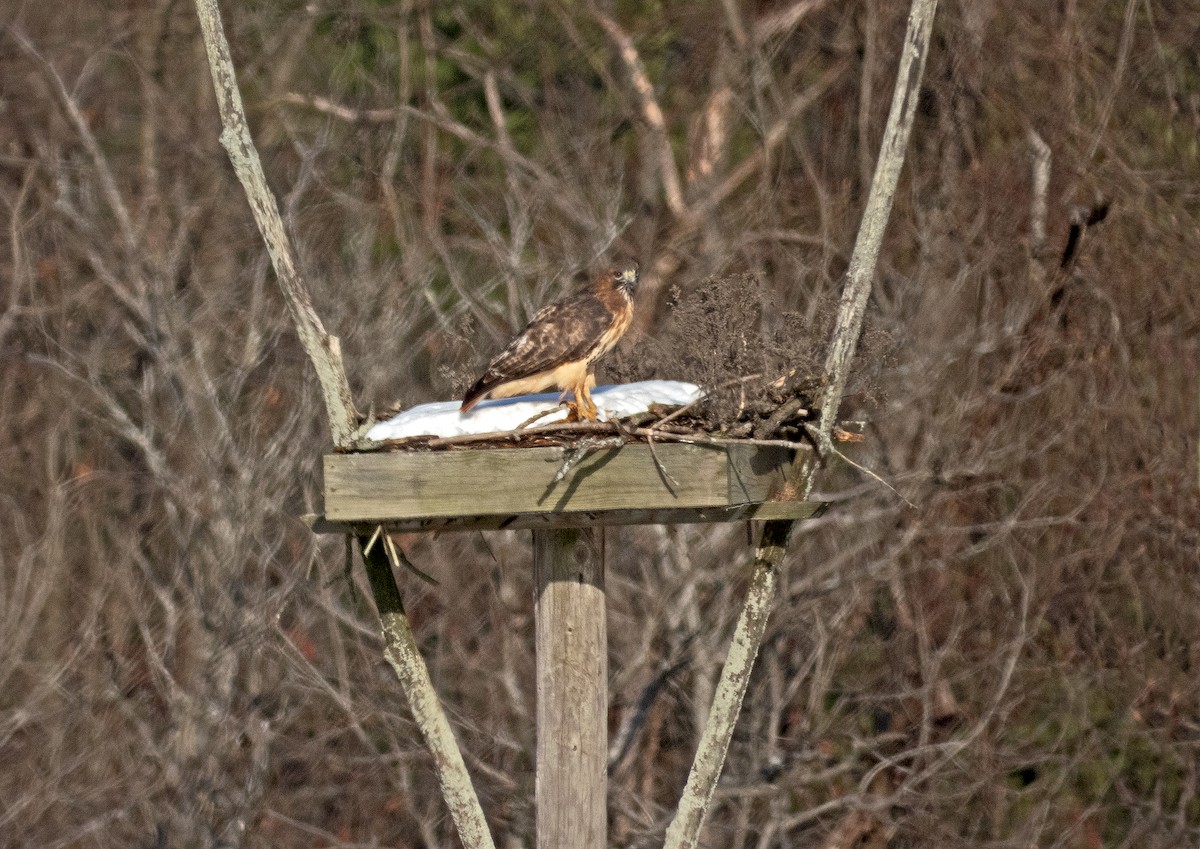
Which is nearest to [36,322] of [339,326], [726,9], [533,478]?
[339,326]

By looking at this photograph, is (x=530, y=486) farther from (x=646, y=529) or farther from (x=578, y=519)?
(x=646, y=529)

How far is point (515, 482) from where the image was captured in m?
4.26

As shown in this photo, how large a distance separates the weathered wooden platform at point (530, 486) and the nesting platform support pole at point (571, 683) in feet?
0.47

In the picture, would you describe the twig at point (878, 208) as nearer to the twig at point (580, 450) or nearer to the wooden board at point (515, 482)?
the wooden board at point (515, 482)

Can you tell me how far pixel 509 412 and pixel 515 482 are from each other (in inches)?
12.0

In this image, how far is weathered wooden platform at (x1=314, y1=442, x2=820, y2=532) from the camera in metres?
4.23

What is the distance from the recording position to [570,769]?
4.68 metres

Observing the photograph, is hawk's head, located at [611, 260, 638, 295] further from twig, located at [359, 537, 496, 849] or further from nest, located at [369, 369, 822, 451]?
twig, located at [359, 537, 496, 849]

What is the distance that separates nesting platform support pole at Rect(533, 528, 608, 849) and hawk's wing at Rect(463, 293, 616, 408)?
18.0 inches

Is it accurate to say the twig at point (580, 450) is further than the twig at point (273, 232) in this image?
No

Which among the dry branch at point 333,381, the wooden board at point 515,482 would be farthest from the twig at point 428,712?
the wooden board at point 515,482

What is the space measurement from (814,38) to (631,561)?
3.16 m

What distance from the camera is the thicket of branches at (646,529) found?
26.5ft

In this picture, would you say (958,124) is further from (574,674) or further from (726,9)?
(574,674)
